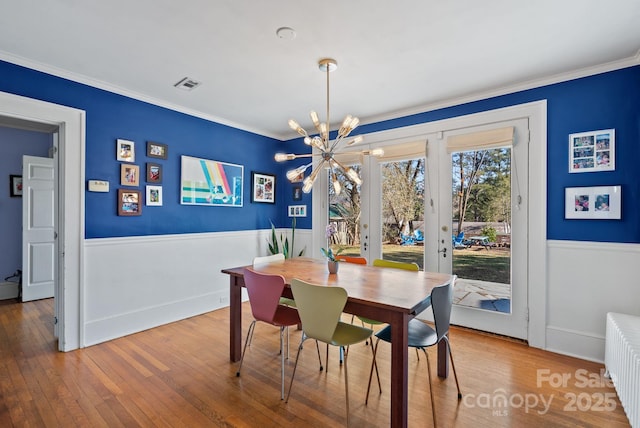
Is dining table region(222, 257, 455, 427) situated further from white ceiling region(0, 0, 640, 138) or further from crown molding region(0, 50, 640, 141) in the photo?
crown molding region(0, 50, 640, 141)

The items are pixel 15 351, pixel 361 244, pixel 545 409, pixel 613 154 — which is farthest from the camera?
pixel 361 244

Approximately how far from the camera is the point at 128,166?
3.29 m

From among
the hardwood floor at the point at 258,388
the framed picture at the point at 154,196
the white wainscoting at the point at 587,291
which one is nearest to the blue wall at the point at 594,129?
the white wainscoting at the point at 587,291

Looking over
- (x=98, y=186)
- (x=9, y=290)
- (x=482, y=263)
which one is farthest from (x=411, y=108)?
Answer: (x=9, y=290)

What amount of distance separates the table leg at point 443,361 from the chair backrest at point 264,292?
1339 millimetres

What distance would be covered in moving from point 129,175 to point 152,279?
1188mm

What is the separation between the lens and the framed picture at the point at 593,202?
2.60 metres

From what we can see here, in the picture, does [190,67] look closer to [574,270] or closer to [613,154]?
[613,154]

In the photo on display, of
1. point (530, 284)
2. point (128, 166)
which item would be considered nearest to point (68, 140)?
point (128, 166)

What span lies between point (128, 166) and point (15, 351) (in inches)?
77.5

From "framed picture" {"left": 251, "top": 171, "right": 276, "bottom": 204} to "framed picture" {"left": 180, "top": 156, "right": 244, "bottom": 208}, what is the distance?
23cm

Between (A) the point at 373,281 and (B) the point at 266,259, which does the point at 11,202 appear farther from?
(A) the point at 373,281

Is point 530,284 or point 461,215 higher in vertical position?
point 461,215

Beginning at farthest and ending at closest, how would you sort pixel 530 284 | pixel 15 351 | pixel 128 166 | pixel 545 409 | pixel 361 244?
pixel 361 244, pixel 128 166, pixel 530 284, pixel 15 351, pixel 545 409
